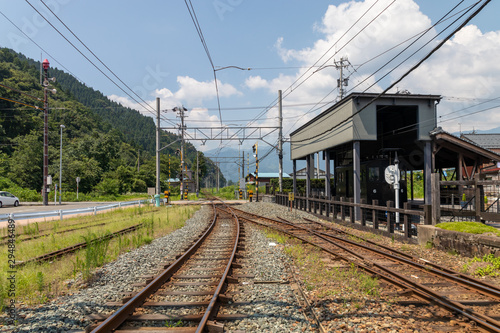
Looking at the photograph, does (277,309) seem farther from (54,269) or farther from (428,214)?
(428,214)

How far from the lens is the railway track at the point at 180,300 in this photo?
4227 millimetres

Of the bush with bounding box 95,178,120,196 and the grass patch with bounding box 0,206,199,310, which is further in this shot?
the bush with bounding box 95,178,120,196

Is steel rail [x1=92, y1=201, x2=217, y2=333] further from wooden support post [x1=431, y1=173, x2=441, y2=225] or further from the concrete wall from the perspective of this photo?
wooden support post [x1=431, y1=173, x2=441, y2=225]

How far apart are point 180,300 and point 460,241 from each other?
7181 millimetres

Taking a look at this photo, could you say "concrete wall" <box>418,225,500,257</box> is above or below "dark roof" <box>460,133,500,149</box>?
below

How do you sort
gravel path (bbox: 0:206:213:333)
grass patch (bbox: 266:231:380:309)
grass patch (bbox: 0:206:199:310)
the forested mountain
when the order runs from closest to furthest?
gravel path (bbox: 0:206:213:333) → grass patch (bbox: 266:231:380:309) → grass patch (bbox: 0:206:199:310) → the forested mountain

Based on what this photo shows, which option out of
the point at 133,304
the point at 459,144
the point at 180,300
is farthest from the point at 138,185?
the point at 133,304

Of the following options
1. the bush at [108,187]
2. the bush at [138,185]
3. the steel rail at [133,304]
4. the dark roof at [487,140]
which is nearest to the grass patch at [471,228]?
the steel rail at [133,304]

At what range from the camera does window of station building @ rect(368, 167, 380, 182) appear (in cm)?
1698

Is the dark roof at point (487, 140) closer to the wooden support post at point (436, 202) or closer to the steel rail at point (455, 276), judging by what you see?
the wooden support post at point (436, 202)

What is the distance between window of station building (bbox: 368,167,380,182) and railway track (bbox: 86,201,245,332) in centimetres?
1129

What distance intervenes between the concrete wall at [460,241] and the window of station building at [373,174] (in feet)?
23.7

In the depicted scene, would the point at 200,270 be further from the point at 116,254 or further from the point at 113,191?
the point at 113,191

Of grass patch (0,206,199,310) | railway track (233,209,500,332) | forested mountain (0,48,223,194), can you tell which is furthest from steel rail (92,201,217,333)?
forested mountain (0,48,223,194)
